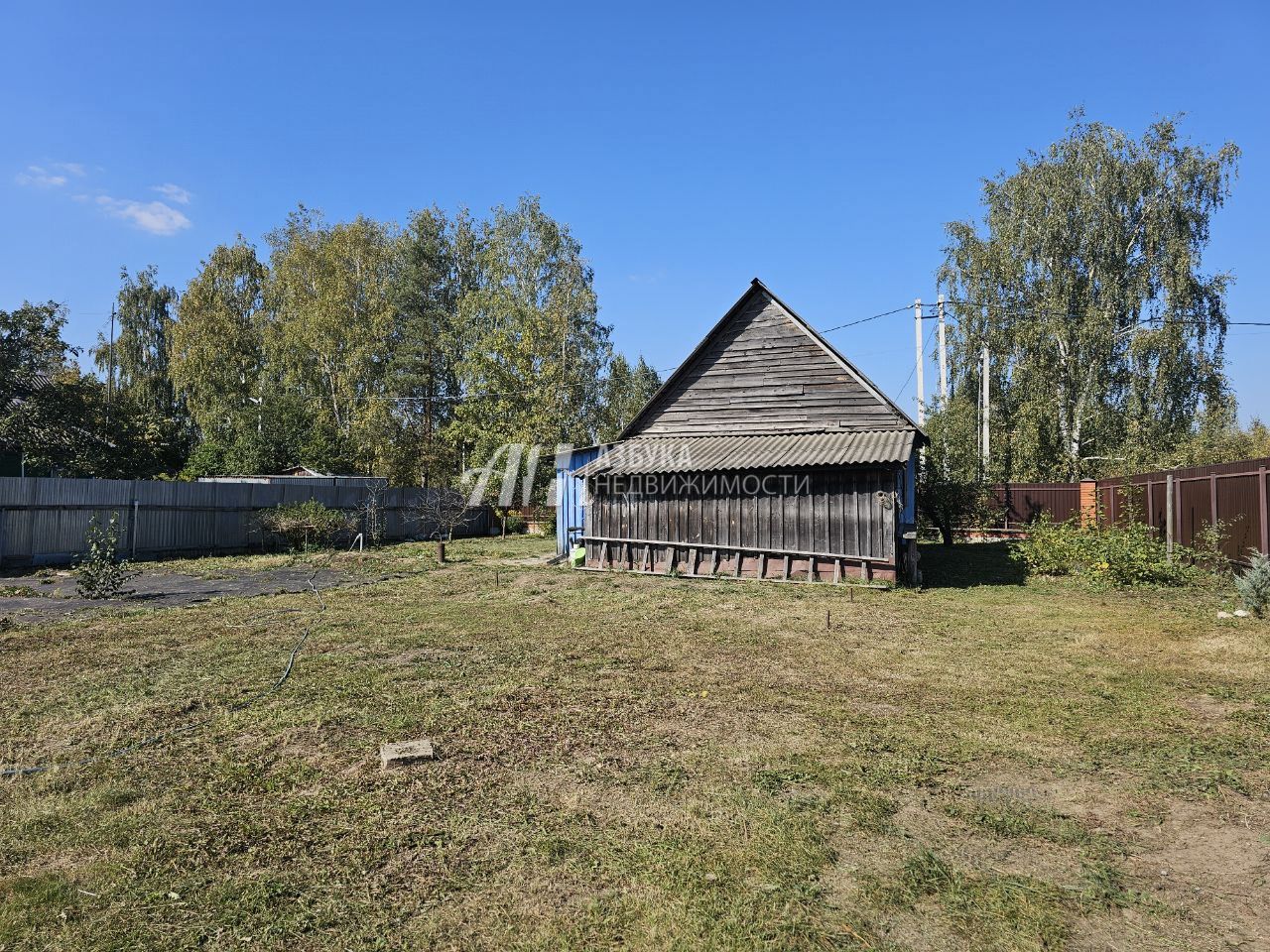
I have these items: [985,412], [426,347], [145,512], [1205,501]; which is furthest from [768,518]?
[426,347]

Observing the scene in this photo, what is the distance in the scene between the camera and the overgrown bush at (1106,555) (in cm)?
1320

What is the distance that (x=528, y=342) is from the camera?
33.8 m

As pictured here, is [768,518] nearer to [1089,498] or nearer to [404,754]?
[1089,498]

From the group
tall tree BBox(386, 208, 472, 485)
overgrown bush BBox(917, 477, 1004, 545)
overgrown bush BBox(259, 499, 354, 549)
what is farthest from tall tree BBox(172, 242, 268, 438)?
overgrown bush BBox(917, 477, 1004, 545)

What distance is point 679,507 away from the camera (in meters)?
16.4

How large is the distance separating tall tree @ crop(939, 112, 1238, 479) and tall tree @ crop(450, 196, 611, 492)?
1889cm

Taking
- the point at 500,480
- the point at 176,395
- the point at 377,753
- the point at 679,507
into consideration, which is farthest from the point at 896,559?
the point at 176,395

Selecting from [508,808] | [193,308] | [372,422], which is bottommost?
[508,808]

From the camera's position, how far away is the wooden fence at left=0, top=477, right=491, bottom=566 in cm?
1686

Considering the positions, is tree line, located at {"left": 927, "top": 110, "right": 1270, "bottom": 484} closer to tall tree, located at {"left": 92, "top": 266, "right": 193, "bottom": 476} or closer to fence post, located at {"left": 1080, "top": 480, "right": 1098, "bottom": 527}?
fence post, located at {"left": 1080, "top": 480, "right": 1098, "bottom": 527}

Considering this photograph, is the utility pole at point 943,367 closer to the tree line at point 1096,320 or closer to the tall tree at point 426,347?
the tree line at point 1096,320

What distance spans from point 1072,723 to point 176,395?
47.4 m

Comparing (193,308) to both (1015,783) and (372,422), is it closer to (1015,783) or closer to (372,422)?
(372,422)

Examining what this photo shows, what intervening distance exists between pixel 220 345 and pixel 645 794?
40.5 metres
